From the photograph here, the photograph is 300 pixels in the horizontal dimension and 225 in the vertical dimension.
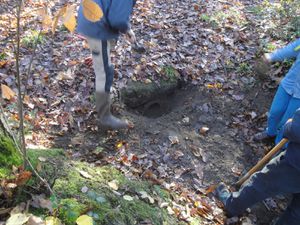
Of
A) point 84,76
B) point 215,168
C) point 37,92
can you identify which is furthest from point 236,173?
point 37,92

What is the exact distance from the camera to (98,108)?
464 cm

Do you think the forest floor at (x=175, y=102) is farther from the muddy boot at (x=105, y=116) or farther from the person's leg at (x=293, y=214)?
the person's leg at (x=293, y=214)

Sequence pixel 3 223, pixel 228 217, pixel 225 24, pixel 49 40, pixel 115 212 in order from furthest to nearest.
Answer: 1. pixel 225 24
2. pixel 49 40
3. pixel 228 217
4. pixel 115 212
5. pixel 3 223

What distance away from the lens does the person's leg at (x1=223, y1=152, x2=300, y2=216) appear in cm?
337

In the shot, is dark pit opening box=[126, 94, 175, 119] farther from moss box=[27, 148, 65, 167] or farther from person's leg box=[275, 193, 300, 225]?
person's leg box=[275, 193, 300, 225]

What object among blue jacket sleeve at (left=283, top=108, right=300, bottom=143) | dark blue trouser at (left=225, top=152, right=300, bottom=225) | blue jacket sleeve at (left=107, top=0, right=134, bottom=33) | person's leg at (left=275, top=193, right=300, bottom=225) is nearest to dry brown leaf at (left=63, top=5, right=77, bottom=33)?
blue jacket sleeve at (left=107, top=0, right=134, bottom=33)

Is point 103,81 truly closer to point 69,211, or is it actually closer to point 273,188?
point 69,211

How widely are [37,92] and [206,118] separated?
8.82 feet

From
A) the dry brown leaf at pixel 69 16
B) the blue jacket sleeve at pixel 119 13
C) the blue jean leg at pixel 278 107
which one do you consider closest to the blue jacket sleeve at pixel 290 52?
the blue jean leg at pixel 278 107

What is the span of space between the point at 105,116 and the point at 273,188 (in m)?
2.39

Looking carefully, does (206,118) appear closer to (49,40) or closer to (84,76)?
(84,76)

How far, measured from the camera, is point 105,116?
4.69 metres

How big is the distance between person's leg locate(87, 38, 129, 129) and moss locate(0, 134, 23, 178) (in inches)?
74.1

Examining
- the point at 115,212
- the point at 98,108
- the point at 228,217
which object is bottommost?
the point at 228,217
